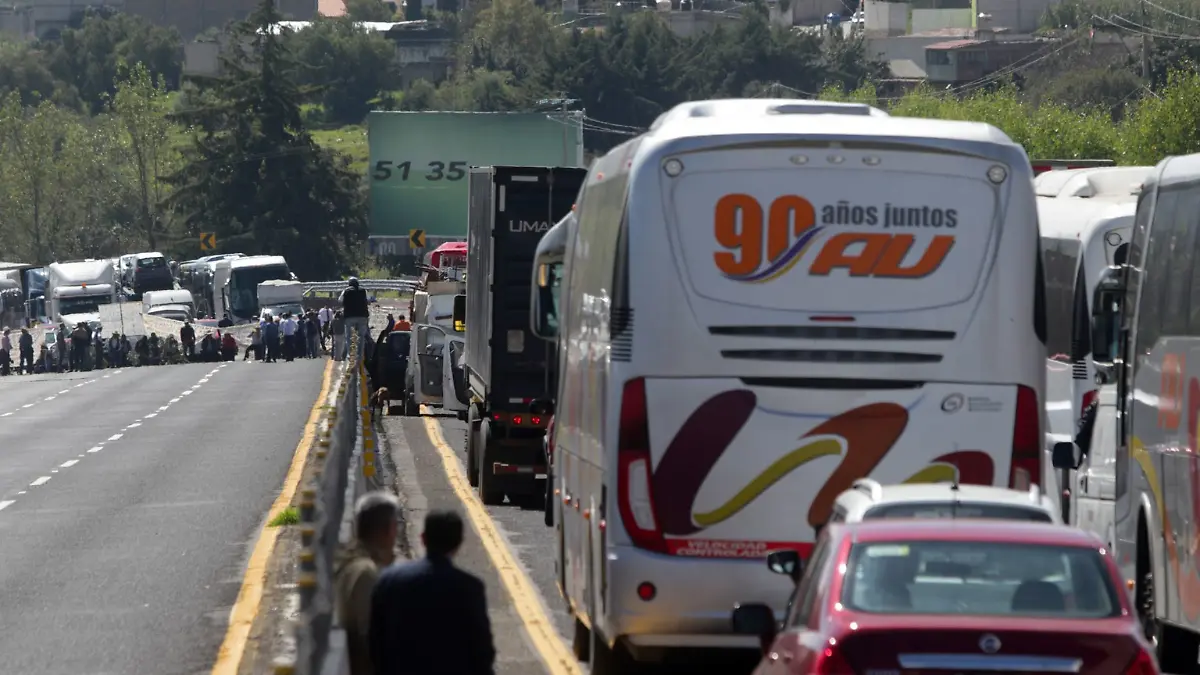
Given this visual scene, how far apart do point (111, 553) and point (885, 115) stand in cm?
1149

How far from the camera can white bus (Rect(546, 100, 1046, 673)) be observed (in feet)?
35.7

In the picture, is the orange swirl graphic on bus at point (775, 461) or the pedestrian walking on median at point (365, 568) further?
the orange swirl graphic on bus at point (775, 461)

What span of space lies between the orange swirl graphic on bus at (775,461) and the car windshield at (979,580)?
3214mm

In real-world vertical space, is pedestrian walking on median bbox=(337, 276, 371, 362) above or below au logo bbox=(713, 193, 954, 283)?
below

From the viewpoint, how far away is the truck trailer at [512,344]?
23.0m

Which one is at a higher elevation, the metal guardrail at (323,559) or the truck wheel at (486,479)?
the metal guardrail at (323,559)

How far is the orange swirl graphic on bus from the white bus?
10mm

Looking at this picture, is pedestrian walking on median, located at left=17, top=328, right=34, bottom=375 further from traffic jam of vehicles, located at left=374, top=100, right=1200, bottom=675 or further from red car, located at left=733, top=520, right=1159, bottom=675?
red car, located at left=733, top=520, right=1159, bottom=675

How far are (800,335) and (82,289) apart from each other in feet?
301

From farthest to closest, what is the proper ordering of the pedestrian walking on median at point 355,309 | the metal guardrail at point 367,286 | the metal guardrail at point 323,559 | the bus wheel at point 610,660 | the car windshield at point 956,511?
1. the metal guardrail at point 367,286
2. the pedestrian walking on median at point 355,309
3. the bus wheel at point 610,660
4. the car windshield at point 956,511
5. the metal guardrail at point 323,559

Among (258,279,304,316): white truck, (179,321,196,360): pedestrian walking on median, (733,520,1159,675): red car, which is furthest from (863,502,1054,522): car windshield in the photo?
(258,279,304,316): white truck

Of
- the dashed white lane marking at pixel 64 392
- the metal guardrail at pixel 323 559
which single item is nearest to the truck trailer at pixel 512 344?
the metal guardrail at pixel 323 559

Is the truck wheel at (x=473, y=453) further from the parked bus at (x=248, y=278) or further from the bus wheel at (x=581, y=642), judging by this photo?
the parked bus at (x=248, y=278)

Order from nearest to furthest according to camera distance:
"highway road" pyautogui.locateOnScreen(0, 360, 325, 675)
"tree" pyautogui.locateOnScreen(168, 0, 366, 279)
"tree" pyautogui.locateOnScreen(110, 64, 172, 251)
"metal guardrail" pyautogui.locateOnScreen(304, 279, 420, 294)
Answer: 1. "highway road" pyautogui.locateOnScreen(0, 360, 325, 675)
2. "metal guardrail" pyautogui.locateOnScreen(304, 279, 420, 294)
3. "tree" pyautogui.locateOnScreen(168, 0, 366, 279)
4. "tree" pyautogui.locateOnScreen(110, 64, 172, 251)
